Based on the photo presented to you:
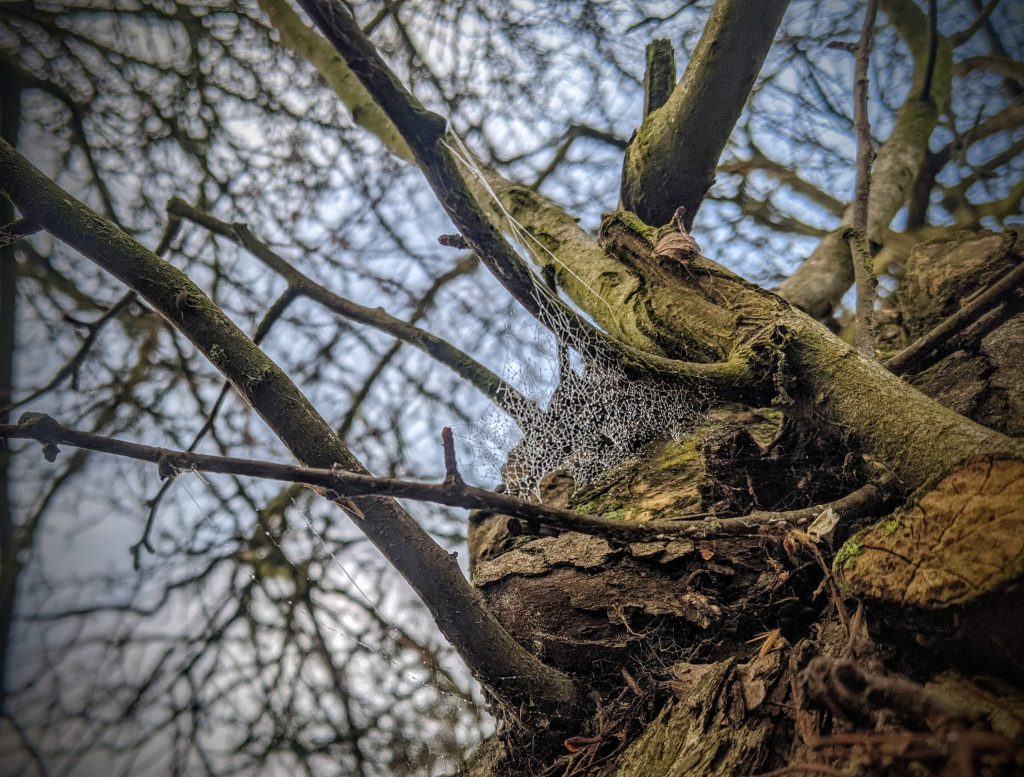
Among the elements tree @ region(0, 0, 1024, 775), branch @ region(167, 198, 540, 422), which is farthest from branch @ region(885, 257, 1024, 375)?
branch @ region(167, 198, 540, 422)

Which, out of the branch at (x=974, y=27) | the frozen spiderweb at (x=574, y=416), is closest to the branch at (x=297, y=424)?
the frozen spiderweb at (x=574, y=416)

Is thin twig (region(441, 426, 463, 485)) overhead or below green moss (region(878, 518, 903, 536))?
overhead

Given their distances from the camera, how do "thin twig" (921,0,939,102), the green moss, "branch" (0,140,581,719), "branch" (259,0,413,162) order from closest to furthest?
the green moss → "branch" (0,140,581,719) → "thin twig" (921,0,939,102) → "branch" (259,0,413,162)

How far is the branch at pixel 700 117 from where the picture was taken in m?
1.44

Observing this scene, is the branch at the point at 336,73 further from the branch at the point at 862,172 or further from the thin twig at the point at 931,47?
the thin twig at the point at 931,47

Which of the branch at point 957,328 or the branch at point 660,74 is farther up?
the branch at point 660,74

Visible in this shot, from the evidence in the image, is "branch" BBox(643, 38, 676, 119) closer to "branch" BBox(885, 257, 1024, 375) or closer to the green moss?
"branch" BBox(885, 257, 1024, 375)

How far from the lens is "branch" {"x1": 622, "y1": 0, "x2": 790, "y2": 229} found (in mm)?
1437

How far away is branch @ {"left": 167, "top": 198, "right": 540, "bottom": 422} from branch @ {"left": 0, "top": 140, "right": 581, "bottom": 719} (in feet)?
3.00

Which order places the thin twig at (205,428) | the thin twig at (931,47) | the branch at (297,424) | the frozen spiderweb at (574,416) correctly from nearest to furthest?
the branch at (297,424) → the frozen spiderweb at (574,416) → the thin twig at (205,428) → the thin twig at (931,47)

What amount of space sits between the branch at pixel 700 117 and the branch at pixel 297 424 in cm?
120

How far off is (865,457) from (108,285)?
3.20 metres

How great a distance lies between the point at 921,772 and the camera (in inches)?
22.2

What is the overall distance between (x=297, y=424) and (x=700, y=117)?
4.30 feet
